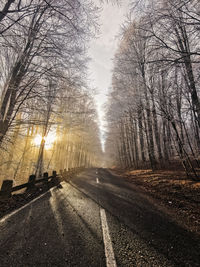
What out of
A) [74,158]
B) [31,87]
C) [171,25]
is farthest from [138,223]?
[74,158]

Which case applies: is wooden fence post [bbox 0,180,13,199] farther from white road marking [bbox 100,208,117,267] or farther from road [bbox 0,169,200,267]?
white road marking [bbox 100,208,117,267]

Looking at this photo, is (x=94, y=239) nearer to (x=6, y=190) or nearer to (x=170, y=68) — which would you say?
(x=6, y=190)

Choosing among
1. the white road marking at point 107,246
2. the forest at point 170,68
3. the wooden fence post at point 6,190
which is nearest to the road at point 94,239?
the white road marking at point 107,246

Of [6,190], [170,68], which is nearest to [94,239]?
[6,190]

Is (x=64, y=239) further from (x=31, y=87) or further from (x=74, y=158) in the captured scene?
(x=74, y=158)

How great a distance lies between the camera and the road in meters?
1.74

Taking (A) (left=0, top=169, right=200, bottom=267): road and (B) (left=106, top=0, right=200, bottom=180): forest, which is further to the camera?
(B) (left=106, top=0, right=200, bottom=180): forest

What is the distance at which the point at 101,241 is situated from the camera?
84.3 inches

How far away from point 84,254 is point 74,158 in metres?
20.2

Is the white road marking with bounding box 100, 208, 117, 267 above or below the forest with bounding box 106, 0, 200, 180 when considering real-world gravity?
below

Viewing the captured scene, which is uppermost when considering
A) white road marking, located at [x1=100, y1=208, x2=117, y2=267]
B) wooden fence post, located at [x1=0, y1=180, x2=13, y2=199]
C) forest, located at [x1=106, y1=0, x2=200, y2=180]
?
forest, located at [x1=106, y1=0, x2=200, y2=180]

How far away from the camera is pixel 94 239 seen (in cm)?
220

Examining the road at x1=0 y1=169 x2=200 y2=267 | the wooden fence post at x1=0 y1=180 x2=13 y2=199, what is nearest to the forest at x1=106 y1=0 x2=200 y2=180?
the road at x1=0 y1=169 x2=200 y2=267

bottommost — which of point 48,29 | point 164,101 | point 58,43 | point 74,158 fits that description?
point 74,158
